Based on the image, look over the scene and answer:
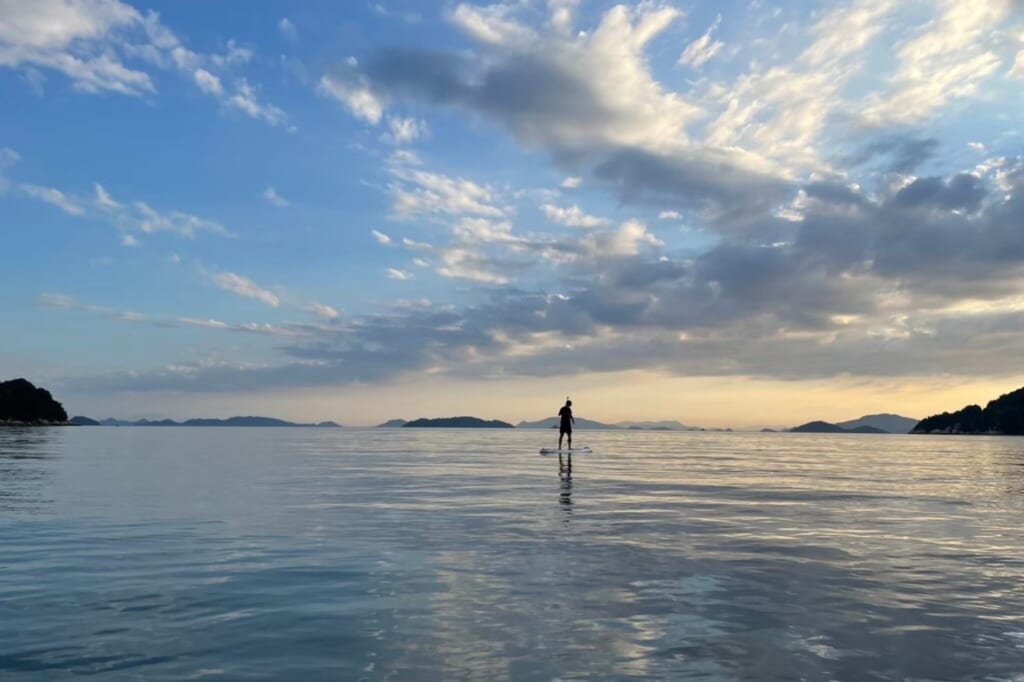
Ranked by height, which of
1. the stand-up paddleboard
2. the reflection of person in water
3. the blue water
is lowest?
the blue water

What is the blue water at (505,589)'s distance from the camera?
715cm

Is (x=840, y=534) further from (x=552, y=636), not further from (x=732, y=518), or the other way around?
(x=552, y=636)

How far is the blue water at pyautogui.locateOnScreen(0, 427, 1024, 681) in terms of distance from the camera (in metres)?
7.15

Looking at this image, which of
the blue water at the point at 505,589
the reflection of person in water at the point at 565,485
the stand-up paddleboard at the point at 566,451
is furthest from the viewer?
the stand-up paddleboard at the point at 566,451

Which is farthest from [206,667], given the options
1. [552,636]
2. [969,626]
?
[969,626]

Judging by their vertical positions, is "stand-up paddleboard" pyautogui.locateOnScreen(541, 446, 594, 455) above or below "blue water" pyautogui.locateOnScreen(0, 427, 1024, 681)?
above

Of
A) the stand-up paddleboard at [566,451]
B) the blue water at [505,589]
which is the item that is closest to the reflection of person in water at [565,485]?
the blue water at [505,589]

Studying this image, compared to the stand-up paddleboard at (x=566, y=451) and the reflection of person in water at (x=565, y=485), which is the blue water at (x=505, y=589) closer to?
the reflection of person in water at (x=565, y=485)

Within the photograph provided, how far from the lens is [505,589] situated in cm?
1004

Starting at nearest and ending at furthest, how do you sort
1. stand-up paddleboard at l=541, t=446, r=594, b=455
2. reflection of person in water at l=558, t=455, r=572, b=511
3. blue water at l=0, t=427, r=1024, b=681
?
blue water at l=0, t=427, r=1024, b=681 < reflection of person in water at l=558, t=455, r=572, b=511 < stand-up paddleboard at l=541, t=446, r=594, b=455

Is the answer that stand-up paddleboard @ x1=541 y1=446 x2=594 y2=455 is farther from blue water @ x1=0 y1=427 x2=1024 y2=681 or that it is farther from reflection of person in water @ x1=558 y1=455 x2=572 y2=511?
blue water @ x1=0 y1=427 x2=1024 y2=681

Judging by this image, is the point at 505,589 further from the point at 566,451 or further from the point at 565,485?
the point at 566,451

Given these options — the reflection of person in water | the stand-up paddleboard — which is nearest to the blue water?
the reflection of person in water

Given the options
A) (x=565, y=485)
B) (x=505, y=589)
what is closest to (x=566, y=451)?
(x=565, y=485)
